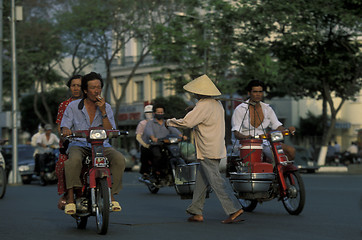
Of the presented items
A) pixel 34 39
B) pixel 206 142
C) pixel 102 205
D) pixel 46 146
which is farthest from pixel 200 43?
pixel 102 205

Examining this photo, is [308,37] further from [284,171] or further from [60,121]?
[60,121]

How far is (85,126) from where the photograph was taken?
9273mm

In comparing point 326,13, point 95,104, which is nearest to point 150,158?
point 95,104

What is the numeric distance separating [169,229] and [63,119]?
68.4 inches

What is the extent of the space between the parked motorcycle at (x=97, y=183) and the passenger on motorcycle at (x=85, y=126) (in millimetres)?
101

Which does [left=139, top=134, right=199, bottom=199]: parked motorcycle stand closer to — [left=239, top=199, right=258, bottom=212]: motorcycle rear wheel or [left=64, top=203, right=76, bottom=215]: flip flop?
[left=239, top=199, right=258, bottom=212]: motorcycle rear wheel

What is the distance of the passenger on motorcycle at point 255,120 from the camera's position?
11438 mm

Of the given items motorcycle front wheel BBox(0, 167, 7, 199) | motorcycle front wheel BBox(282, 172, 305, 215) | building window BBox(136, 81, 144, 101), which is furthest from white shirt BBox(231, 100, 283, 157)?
building window BBox(136, 81, 144, 101)

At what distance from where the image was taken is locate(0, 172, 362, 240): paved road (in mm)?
8727

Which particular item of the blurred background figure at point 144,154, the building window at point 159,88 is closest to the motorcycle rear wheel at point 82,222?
the blurred background figure at point 144,154

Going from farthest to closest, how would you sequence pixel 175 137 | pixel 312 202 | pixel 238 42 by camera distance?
pixel 238 42
pixel 175 137
pixel 312 202

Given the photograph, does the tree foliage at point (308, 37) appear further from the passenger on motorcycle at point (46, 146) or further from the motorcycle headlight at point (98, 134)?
the motorcycle headlight at point (98, 134)

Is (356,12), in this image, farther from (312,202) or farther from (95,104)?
(95,104)

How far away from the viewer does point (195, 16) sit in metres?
36.4
